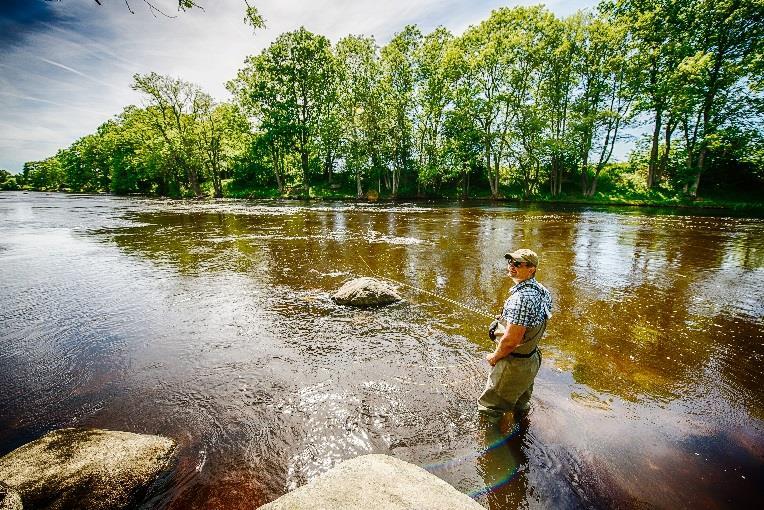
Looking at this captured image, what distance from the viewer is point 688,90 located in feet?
A: 102

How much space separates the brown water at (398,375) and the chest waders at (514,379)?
268 mm

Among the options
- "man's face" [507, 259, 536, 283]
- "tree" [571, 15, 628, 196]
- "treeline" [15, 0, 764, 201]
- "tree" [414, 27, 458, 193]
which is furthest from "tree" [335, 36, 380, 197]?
"man's face" [507, 259, 536, 283]

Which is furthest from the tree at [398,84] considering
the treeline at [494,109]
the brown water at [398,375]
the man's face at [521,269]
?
the man's face at [521,269]

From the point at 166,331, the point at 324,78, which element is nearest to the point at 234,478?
the point at 166,331

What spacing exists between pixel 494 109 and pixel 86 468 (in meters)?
46.5

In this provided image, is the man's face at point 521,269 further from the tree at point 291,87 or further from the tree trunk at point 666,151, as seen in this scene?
the tree at point 291,87

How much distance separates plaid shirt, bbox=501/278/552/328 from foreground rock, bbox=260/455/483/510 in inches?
72.9

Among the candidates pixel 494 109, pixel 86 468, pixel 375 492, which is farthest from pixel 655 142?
pixel 86 468

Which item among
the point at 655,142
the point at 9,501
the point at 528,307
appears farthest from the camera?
the point at 655,142

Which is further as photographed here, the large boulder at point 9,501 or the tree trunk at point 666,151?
the tree trunk at point 666,151

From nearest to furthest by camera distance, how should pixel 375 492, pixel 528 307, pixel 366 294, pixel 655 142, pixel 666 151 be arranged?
pixel 375 492 → pixel 528 307 → pixel 366 294 → pixel 655 142 → pixel 666 151

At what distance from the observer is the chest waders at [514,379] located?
4039 mm

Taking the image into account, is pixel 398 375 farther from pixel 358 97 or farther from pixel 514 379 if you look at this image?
pixel 358 97

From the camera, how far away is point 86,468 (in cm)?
339
